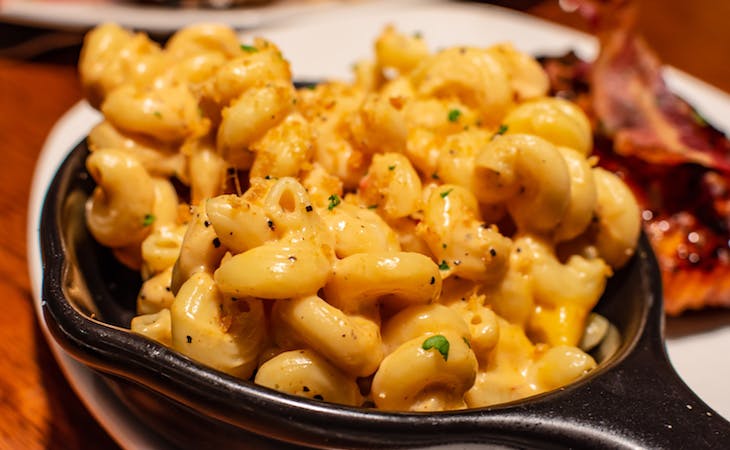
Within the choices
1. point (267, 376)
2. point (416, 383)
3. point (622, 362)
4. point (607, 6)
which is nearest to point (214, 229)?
point (267, 376)

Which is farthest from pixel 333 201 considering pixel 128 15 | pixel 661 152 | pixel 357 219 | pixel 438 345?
pixel 128 15

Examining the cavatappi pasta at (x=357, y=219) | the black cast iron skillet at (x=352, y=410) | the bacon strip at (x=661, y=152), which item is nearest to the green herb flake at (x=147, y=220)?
the cavatappi pasta at (x=357, y=219)

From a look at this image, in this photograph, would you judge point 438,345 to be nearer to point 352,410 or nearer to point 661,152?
point 352,410

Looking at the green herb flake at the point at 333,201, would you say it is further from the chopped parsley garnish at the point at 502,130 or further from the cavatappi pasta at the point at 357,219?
the chopped parsley garnish at the point at 502,130

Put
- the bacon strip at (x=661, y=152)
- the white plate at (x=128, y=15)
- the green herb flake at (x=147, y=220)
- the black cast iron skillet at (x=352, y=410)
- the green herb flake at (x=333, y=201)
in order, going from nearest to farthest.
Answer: the black cast iron skillet at (x=352, y=410) → the green herb flake at (x=333, y=201) → the green herb flake at (x=147, y=220) → the bacon strip at (x=661, y=152) → the white plate at (x=128, y=15)

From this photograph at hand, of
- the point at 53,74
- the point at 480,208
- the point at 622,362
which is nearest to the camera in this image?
the point at 622,362

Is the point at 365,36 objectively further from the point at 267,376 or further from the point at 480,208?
the point at 267,376

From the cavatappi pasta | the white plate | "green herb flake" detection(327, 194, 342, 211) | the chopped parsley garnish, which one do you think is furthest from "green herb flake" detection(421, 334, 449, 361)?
the white plate
